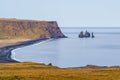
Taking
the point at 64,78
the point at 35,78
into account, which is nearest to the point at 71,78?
the point at 64,78

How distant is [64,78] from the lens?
176 ft

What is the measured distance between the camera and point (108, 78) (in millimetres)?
54094

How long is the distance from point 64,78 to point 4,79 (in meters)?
7.96

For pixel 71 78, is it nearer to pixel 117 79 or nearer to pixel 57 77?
pixel 57 77

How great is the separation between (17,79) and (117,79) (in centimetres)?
1309

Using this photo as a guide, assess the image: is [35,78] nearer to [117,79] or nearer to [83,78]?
[83,78]

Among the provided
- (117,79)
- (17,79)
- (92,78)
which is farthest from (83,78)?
(17,79)

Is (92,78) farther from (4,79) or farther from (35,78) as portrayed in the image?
(4,79)

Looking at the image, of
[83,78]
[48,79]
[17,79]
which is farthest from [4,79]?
[83,78]

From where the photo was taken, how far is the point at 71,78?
53.8 m

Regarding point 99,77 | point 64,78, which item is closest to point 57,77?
point 64,78

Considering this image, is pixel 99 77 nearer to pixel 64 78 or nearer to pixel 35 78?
pixel 64 78

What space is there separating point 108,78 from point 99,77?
1702mm

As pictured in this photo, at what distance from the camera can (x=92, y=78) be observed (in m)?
54.2
